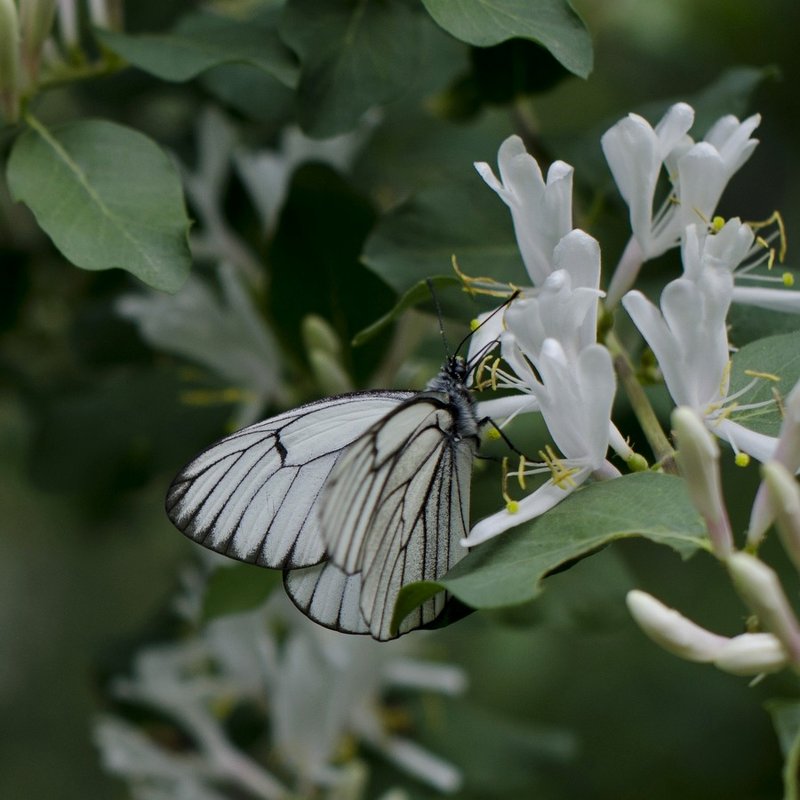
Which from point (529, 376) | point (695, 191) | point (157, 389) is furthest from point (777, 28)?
point (529, 376)

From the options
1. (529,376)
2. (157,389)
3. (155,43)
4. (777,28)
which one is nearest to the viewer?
(529,376)

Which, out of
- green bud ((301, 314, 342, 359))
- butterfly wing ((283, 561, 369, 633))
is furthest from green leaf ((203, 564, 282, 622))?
green bud ((301, 314, 342, 359))

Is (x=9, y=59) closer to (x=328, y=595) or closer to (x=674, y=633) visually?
(x=328, y=595)

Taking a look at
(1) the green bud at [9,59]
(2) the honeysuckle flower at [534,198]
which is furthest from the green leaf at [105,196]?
(2) the honeysuckle flower at [534,198]

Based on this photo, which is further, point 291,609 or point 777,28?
point 777,28

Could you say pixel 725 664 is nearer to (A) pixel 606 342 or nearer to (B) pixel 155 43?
(A) pixel 606 342

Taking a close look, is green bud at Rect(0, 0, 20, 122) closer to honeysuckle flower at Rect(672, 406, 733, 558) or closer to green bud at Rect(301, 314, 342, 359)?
green bud at Rect(301, 314, 342, 359)
